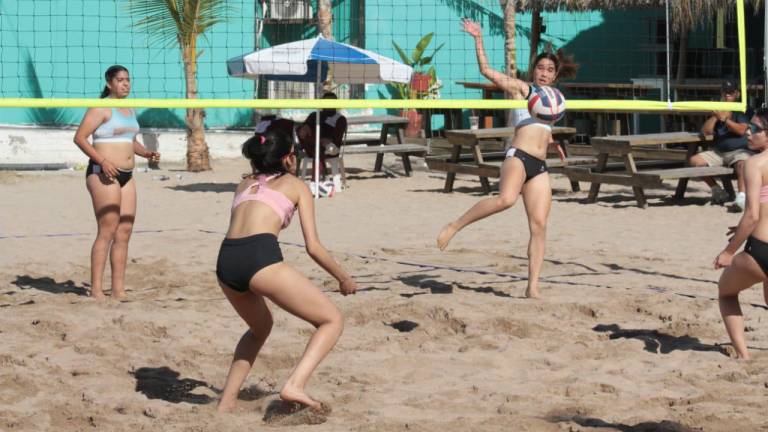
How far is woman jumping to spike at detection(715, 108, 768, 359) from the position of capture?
5223mm

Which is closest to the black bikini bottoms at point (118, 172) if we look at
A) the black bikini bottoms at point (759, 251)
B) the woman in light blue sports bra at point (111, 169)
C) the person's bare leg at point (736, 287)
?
the woman in light blue sports bra at point (111, 169)

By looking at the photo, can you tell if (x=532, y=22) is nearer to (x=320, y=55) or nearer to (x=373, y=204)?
(x=320, y=55)

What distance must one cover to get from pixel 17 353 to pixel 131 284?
2182 millimetres

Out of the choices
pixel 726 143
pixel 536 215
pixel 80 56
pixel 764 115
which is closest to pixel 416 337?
pixel 536 215

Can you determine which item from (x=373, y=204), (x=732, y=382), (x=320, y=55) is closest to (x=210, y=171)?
(x=320, y=55)

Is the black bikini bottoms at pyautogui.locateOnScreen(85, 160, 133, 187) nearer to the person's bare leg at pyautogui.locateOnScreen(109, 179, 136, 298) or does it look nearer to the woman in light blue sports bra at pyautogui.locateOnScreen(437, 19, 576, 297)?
the person's bare leg at pyautogui.locateOnScreen(109, 179, 136, 298)

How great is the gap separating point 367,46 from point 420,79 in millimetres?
928

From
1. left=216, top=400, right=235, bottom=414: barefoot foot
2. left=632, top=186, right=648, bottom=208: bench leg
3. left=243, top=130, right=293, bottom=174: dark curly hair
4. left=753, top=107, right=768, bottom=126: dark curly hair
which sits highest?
left=753, top=107, right=768, bottom=126: dark curly hair

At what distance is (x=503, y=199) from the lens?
6887 millimetres

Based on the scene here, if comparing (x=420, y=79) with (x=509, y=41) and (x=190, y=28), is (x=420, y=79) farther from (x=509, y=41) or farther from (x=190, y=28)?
(x=190, y=28)

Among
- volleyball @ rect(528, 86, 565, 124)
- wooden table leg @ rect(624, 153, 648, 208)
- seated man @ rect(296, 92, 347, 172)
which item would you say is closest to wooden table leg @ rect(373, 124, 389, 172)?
seated man @ rect(296, 92, 347, 172)

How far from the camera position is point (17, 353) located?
18.9ft

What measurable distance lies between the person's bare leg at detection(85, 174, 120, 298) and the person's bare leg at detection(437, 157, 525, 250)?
1782mm

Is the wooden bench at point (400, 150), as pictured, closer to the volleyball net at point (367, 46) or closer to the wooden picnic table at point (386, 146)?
the wooden picnic table at point (386, 146)
